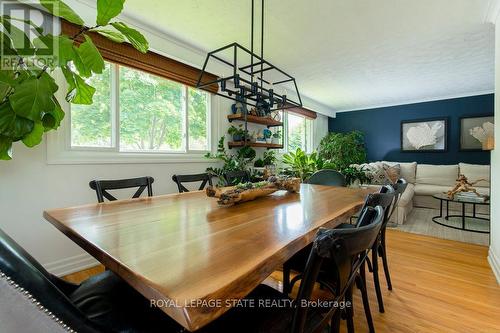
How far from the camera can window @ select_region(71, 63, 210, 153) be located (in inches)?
90.6

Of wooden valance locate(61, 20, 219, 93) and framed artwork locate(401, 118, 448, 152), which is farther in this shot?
framed artwork locate(401, 118, 448, 152)

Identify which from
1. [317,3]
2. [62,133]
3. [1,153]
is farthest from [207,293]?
[317,3]

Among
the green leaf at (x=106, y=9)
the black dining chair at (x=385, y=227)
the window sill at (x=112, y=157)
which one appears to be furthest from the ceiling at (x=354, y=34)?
the black dining chair at (x=385, y=227)

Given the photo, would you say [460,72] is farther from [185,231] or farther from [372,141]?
[185,231]

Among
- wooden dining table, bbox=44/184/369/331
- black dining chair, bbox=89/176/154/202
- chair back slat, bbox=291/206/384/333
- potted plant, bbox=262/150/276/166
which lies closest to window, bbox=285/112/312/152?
potted plant, bbox=262/150/276/166

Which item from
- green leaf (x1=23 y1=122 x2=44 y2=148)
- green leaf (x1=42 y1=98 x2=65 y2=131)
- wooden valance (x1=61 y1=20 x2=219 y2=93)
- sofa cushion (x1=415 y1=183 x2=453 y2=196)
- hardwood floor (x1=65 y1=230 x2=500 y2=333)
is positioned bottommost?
hardwood floor (x1=65 y1=230 x2=500 y2=333)

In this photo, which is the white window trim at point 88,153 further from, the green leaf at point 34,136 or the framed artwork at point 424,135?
the framed artwork at point 424,135

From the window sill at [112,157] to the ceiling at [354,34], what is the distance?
1.32 metres

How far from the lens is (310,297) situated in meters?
0.71

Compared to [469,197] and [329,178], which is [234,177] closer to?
[329,178]

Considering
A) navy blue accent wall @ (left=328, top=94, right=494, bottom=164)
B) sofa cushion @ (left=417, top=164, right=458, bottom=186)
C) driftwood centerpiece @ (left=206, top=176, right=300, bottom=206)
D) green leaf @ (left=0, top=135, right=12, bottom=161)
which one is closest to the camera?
green leaf @ (left=0, top=135, right=12, bottom=161)

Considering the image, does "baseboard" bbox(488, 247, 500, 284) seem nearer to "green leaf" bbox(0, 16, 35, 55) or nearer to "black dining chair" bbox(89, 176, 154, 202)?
"black dining chair" bbox(89, 176, 154, 202)

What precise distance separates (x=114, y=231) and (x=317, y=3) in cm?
230

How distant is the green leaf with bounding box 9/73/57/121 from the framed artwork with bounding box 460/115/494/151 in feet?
21.9
